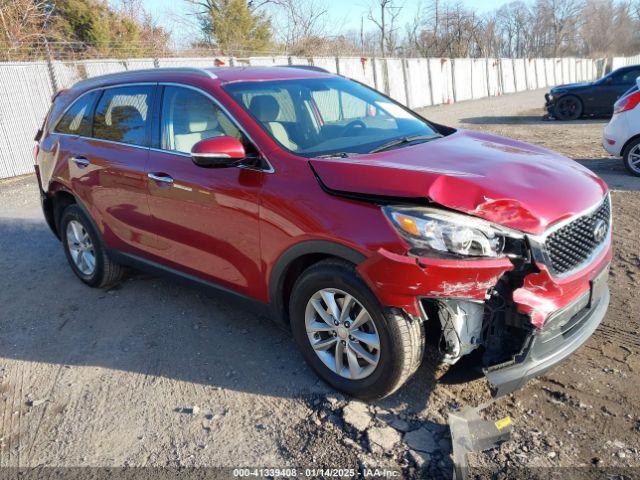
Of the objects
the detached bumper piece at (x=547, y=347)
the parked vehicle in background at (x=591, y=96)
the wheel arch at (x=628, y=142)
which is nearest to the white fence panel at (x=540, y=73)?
the parked vehicle in background at (x=591, y=96)

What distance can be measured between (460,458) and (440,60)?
25977mm

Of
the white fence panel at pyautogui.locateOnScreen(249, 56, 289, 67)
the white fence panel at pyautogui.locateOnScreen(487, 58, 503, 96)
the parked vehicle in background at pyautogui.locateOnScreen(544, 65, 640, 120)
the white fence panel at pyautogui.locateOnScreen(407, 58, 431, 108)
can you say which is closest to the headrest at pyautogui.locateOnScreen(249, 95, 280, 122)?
the white fence panel at pyautogui.locateOnScreen(249, 56, 289, 67)

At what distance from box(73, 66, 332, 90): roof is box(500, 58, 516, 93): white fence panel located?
32.4m

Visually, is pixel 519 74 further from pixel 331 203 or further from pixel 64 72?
pixel 331 203

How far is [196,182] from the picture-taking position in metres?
3.52

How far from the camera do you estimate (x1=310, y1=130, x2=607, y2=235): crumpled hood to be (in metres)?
2.57

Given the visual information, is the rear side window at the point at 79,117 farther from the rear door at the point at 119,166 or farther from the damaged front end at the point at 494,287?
the damaged front end at the point at 494,287

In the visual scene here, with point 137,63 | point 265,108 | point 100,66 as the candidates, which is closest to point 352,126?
point 265,108

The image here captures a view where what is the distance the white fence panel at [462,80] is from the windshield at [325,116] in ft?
82.8

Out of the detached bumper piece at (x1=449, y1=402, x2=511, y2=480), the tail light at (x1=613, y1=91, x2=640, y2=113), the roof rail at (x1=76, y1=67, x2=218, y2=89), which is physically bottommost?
the detached bumper piece at (x1=449, y1=402, x2=511, y2=480)

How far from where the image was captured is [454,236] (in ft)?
8.22

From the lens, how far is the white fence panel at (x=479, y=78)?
96.6 ft

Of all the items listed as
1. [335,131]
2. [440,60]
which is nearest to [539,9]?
[440,60]

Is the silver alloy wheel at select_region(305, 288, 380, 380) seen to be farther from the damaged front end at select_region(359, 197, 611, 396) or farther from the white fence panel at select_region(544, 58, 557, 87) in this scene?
the white fence panel at select_region(544, 58, 557, 87)
